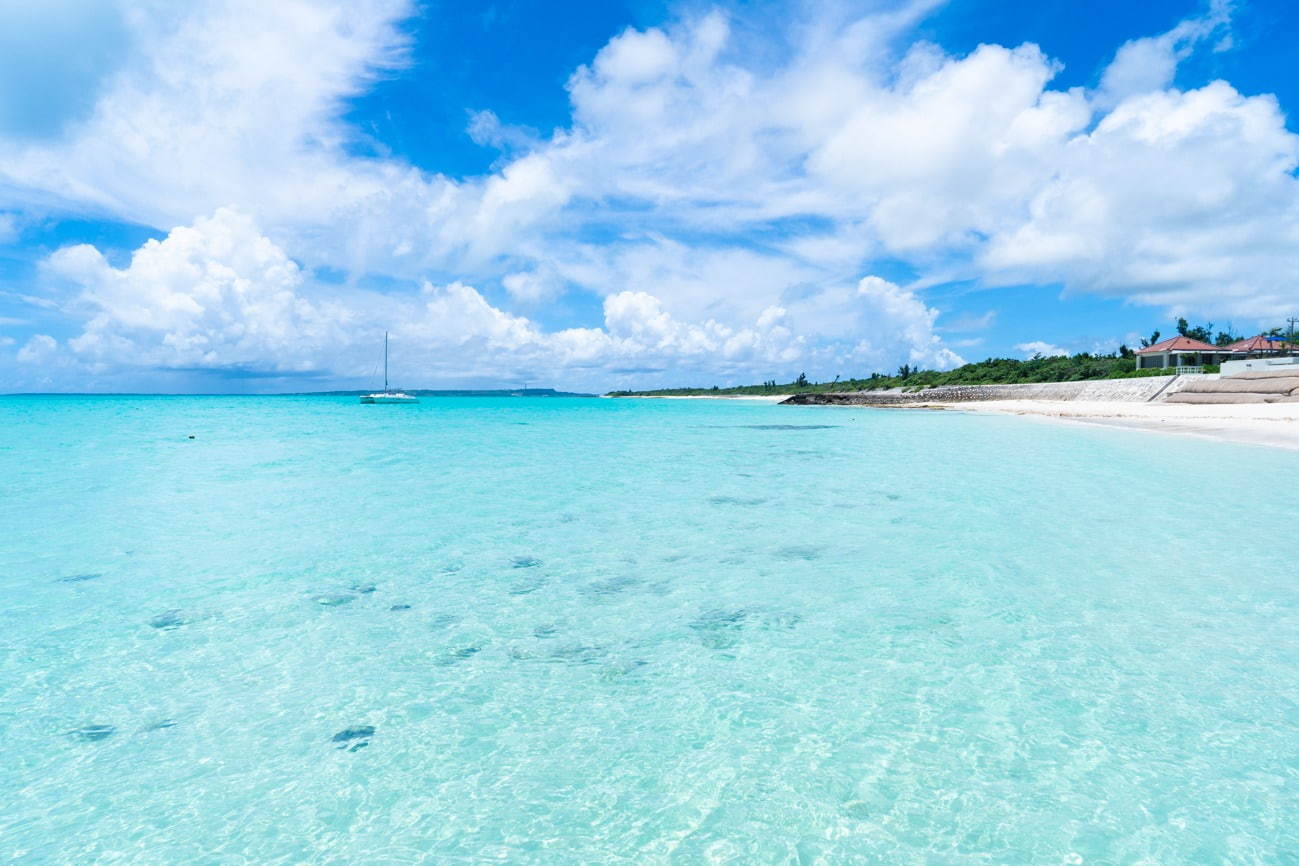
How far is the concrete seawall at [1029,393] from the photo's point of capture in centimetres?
5022

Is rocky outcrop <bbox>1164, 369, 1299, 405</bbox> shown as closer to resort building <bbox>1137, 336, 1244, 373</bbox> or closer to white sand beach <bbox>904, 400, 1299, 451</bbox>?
white sand beach <bbox>904, 400, 1299, 451</bbox>

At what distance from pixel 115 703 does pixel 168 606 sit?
9.22 feet

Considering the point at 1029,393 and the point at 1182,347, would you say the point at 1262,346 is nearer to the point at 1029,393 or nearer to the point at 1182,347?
the point at 1182,347

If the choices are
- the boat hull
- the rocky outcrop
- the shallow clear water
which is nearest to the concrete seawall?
the rocky outcrop

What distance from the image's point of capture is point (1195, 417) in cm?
3812

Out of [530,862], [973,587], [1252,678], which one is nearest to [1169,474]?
[973,587]

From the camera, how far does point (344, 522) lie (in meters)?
12.5

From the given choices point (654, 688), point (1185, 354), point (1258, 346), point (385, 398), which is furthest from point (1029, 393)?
point (385, 398)

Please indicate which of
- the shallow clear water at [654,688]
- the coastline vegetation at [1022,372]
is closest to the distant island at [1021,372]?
the coastline vegetation at [1022,372]

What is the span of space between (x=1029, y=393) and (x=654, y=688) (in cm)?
7589

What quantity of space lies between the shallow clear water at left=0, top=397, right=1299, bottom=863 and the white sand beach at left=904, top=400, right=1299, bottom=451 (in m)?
22.6

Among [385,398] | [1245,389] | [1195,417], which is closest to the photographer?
[1195,417]

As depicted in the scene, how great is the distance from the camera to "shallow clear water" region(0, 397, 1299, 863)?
3703 millimetres

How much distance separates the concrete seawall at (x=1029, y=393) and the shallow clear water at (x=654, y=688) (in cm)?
4676
